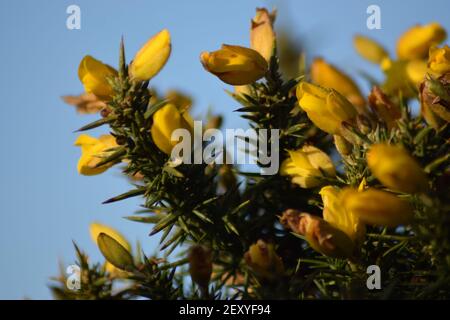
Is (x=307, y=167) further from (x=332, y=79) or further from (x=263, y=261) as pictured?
(x=332, y=79)

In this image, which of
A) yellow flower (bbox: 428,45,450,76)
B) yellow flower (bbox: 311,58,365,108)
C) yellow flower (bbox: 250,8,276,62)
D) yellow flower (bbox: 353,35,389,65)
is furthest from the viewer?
yellow flower (bbox: 353,35,389,65)

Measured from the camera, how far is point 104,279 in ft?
2.83

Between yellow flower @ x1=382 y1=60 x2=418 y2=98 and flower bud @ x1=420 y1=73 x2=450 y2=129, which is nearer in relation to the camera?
flower bud @ x1=420 y1=73 x2=450 y2=129

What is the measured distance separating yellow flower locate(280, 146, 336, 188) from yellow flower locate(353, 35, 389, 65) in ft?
1.92

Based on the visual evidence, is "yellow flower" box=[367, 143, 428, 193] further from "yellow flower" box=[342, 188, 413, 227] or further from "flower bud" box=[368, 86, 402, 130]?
"flower bud" box=[368, 86, 402, 130]

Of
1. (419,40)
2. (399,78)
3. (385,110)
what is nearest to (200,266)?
(385,110)

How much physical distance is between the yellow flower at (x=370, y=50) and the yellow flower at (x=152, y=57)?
0.67 meters

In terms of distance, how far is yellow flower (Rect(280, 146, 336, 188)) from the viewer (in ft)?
3.12

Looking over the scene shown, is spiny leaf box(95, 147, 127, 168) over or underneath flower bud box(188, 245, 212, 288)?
over

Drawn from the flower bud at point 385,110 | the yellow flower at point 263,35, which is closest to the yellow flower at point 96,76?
the yellow flower at point 263,35

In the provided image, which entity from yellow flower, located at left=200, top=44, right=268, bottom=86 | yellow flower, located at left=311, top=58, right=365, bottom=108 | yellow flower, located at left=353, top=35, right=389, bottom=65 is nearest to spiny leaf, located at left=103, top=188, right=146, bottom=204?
yellow flower, located at left=200, top=44, right=268, bottom=86

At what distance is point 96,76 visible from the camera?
92cm
